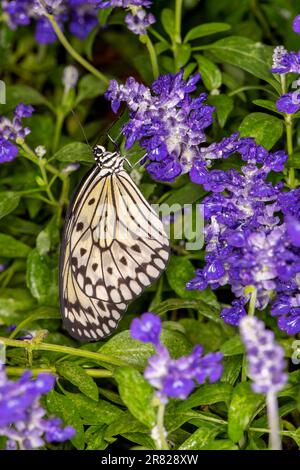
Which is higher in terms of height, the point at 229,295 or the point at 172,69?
the point at 172,69

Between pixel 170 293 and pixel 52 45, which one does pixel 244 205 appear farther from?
pixel 52 45

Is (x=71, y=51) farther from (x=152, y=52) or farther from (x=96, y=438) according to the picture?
(x=96, y=438)

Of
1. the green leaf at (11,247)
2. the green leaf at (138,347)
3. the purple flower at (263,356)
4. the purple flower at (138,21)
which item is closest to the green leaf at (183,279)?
the green leaf at (138,347)

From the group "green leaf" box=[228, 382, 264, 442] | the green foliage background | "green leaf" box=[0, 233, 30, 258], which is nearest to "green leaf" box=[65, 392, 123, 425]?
the green foliage background

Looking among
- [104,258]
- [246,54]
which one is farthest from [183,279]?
[246,54]
